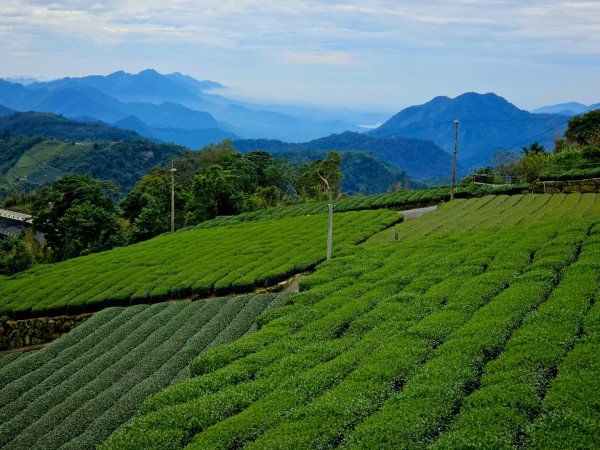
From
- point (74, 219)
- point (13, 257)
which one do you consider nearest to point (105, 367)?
point (13, 257)

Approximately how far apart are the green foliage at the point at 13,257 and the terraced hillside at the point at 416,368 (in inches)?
1272

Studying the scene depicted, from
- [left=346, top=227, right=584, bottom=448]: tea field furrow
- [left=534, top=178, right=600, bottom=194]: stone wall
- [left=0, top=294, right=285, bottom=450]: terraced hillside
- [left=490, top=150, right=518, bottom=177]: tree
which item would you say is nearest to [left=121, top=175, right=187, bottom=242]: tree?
[left=0, top=294, right=285, bottom=450]: terraced hillside

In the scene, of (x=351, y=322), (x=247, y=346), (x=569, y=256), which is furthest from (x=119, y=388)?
(x=569, y=256)

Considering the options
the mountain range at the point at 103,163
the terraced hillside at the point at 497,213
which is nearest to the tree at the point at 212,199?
the terraced hillside at the point at 497,213

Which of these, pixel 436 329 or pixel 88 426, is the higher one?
pixel 436 329

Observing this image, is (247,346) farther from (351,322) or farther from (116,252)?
(116,252)

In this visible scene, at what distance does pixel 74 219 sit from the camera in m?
50.1

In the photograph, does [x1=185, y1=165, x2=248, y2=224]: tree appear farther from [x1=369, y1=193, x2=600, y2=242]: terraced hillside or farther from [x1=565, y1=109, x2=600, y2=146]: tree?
[x1=565, y1=109, x2=600, y2=146]: tree

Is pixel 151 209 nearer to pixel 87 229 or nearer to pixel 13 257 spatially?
pixel 87 229

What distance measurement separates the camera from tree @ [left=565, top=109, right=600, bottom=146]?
7006 centimetres

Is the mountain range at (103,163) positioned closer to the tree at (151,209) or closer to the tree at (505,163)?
the tree at (505,163)

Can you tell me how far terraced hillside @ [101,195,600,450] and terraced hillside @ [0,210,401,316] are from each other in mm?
8164

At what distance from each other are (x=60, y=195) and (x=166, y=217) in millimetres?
10002

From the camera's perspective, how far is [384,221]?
39375 mm
